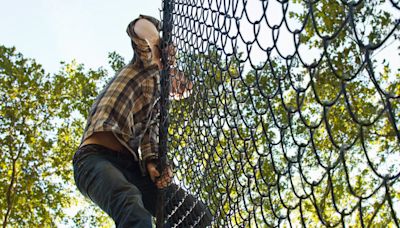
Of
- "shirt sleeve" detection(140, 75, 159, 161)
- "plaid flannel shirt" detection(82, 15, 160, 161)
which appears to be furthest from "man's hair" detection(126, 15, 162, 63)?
"shirt sleeve" detection(140, 75, 159, 161)

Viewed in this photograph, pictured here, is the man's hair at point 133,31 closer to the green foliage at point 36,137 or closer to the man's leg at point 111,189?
the man's leg at point 111,189

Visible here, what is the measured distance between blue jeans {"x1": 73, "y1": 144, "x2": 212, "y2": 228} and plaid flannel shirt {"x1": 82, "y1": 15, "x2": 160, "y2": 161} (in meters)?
0.07

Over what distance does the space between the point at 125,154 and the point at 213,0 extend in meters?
0.74

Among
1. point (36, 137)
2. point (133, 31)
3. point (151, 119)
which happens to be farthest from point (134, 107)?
point (36, 137)

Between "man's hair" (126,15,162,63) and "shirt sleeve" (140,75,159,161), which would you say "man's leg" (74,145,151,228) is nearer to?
"shirt sleeve" (140,75,159,161)

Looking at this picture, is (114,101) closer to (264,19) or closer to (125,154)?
(125,154)

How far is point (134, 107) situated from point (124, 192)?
2.10 feet

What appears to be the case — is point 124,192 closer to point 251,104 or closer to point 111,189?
point 111,189

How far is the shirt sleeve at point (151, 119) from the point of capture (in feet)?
9.23

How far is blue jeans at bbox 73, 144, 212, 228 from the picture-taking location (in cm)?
230

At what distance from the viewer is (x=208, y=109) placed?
2592mm

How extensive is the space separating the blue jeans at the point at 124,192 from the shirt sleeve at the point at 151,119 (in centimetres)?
10

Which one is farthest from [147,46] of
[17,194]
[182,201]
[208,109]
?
[17,194]

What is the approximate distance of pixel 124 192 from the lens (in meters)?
2.36
